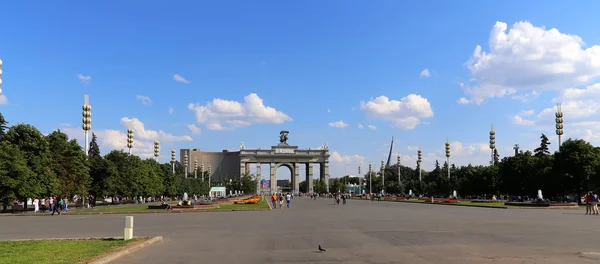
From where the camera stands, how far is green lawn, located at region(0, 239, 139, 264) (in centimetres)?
1219

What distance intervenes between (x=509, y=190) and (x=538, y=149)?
2542 centimetres

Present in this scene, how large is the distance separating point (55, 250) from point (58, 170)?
40.9 metres

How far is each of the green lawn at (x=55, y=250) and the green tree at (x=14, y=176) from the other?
29667mm

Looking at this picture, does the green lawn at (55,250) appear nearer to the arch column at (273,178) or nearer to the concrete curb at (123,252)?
the concrete curb at (123,252)

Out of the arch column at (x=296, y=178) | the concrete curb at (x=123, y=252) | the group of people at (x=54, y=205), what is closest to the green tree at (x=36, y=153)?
the group of people at (x=54, y=205)

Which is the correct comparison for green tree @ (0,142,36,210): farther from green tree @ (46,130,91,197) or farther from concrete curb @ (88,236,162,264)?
concrete curb @ (88,236,162,264)

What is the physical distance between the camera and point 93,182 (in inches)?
2458

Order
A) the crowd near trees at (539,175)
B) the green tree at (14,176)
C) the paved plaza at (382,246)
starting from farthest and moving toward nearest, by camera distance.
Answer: the crowd near trees at (539,175), the green tree at (14,176), the paved plaza at (382,246)

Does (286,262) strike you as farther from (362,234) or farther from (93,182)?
(93,182)

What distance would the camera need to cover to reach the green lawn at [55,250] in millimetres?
12188

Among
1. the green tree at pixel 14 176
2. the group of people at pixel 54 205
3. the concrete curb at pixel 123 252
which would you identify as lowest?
the group of people at pixel 54 205

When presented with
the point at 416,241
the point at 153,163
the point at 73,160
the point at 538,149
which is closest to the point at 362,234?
the point at 416,241

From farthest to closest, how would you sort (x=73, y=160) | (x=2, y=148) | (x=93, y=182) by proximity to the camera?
(x=93, y=182), (x=73, y=160), (x=2, y=148)

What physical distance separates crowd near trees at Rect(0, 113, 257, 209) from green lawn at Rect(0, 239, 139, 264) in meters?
30.3
